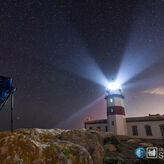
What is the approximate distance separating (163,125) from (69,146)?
31836mm

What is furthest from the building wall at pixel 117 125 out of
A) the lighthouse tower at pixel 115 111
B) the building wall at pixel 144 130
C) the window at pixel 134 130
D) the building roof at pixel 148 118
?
the building roof at pixel 148 118

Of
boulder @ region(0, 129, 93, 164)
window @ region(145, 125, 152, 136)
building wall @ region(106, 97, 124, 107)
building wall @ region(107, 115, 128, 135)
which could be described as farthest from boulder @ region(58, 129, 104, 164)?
window @ region(145, 125, 152, 136)

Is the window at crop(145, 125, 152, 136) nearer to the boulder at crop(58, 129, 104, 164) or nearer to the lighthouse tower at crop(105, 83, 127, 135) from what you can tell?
the lighthouse tower at crop(105, 83, 127, 135)

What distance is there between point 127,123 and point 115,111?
4681 millimetres

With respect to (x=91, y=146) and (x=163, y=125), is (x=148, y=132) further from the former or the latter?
(x=91, y=146)

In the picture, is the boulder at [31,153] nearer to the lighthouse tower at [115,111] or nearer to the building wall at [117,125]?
the building wall at [117,125]

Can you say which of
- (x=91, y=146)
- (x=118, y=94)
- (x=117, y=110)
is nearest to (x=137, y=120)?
(x=117, y=110)

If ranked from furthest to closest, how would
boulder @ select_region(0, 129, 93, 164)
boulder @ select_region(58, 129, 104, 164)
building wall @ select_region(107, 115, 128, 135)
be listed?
building wall @ select_region(107, 115, 128, 135) → boulder @ select_region(58, 129, 104, 164) → boulder @ select_region(0, 129, 93, 164)

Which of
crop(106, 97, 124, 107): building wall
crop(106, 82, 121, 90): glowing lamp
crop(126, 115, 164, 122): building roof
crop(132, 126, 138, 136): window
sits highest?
crop(106, 82, 121, 90): glowing lamp

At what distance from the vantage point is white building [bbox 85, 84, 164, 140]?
2873 centimetres

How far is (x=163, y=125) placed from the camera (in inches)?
1105

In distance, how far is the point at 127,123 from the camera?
3291 cm

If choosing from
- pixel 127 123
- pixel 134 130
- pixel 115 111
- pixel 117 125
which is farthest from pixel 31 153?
pixel 127 123

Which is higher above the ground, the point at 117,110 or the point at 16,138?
the point at 117,110
